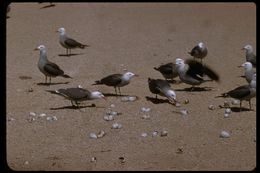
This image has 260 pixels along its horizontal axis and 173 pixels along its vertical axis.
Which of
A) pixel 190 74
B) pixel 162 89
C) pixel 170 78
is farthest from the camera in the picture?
pixel 170 78

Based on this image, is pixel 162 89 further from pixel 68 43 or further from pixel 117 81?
pixel 68 43

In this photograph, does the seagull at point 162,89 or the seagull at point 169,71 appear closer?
the seagull at point 162,89

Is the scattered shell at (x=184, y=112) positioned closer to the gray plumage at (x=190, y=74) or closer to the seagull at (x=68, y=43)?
the gray plumage at (x=190, y=74)

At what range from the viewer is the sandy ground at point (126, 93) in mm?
6066

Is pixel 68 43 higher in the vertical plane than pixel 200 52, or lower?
higher

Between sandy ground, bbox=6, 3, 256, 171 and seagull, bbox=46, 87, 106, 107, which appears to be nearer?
sandy ground, bbox=6, 3, 256, 171

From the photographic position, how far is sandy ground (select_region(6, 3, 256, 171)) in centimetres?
607

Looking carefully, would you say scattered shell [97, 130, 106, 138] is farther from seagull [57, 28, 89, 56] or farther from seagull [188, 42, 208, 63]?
seagull [57, 28, 89, 56]

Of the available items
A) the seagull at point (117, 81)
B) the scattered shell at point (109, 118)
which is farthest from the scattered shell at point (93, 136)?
the seagull at point (117, 81)

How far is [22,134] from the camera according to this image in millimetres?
6758

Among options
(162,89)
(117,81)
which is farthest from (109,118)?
(117,81)

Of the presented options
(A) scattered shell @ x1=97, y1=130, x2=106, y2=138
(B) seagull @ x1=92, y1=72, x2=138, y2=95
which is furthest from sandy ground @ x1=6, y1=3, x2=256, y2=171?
(B) seagull @ x1=92, y1=72, x2=138, y2=95

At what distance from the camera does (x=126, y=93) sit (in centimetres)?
893

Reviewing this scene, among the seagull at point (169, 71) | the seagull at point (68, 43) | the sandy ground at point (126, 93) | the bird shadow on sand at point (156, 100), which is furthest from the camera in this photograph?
the seagull at point (68, 43)
